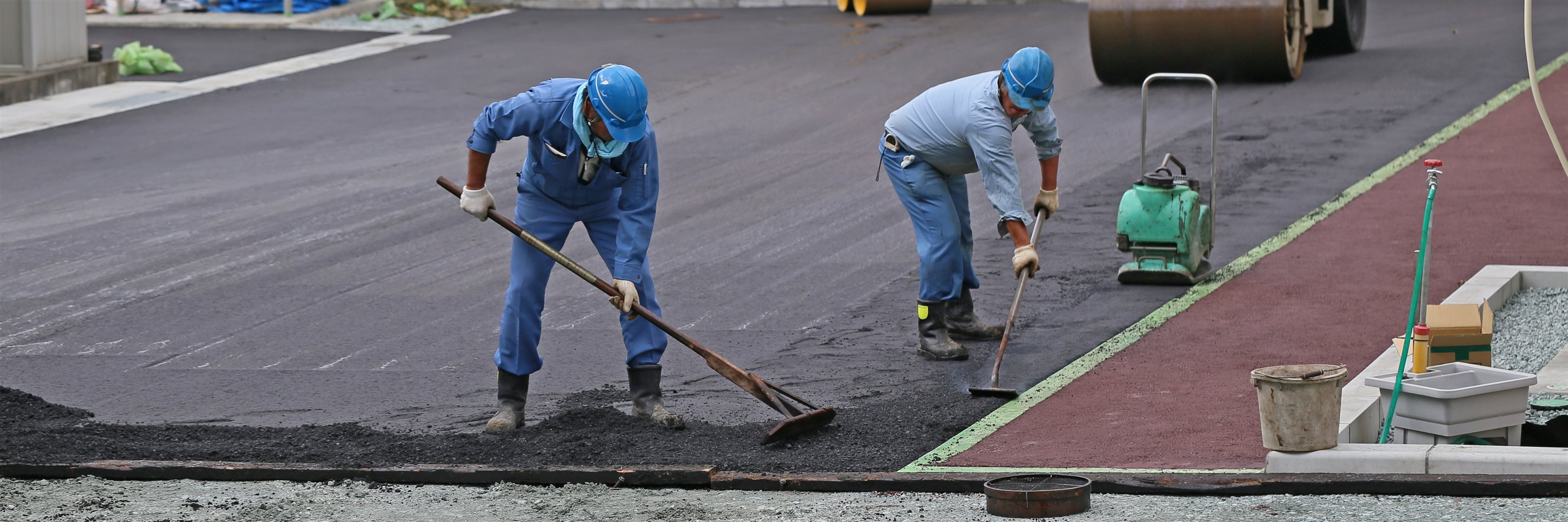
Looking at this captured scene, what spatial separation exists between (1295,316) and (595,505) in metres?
4.36

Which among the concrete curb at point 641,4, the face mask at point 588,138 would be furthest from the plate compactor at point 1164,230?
the concrete curb at point 641,4

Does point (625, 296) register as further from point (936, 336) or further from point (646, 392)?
point (936, 336)

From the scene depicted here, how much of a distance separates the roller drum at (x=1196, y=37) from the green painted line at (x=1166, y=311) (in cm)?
218

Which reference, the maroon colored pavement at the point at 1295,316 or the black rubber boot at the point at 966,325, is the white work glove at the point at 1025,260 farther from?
the black rubber boot at the point at 966,325

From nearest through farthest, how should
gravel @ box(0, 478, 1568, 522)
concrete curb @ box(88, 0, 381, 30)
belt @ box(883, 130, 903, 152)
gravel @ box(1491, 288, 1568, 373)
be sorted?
gravel @ box(0, 478, 1568, 522) → gravel @ box(1491, 288, 1568, 373) → belt @ box(883, 130, 903, 152) → concrete curb @ box(88, 0, 381, 30)

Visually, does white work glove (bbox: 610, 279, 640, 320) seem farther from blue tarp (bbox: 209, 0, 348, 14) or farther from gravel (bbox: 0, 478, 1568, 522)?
blue tarp (bbox: 209, 0, 348, 14)

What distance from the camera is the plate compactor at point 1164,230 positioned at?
30.2ft

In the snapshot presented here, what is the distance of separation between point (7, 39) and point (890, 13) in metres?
12.4

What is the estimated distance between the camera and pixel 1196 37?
1647 centimetres

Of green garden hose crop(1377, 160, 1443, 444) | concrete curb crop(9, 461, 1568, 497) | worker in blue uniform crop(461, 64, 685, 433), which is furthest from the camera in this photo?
worker in blue uniform crop(461, 64, 685, 433)

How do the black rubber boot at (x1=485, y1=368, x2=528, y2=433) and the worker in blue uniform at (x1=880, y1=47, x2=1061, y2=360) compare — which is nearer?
the black rubber boot at (x1=485, y1=368, x2=528, y2=433)

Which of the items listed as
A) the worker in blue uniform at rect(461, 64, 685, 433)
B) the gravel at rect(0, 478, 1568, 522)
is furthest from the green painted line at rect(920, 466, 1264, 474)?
the worker in blue uniform at rect(461, 64, 685, 433)

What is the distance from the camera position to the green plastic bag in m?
19.6

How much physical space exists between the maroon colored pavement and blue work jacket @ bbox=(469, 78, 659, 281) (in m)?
1.58
